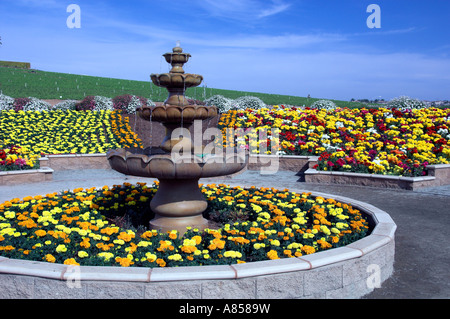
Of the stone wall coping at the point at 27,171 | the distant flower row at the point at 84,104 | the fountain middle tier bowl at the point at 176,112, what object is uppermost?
the distant flower row at the point at 84,104

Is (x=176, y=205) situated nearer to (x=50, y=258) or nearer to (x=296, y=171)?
(x=50, y=258)

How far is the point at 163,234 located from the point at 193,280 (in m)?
1.62

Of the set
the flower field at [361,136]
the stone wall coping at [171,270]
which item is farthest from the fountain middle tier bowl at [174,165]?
the flower field at [361,136]

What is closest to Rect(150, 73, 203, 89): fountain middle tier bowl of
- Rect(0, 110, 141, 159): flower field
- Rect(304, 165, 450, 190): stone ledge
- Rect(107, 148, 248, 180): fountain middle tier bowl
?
Rect(107, 148, 248, 180): fountain middle tier bowl

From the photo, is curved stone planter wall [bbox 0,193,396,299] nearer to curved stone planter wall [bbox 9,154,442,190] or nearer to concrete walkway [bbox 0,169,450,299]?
concrete walkway [bbox 0,169,450,299]

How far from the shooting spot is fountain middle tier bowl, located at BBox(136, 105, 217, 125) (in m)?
5.30

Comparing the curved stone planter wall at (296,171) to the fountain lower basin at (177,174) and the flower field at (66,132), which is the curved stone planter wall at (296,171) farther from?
the fountain lower basin at (177,174)

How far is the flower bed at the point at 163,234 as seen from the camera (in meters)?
4.42

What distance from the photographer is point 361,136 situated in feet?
42.0

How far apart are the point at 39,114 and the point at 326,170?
13778 millimetres

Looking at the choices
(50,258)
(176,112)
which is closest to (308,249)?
(176,112)

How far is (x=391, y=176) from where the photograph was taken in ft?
30.3

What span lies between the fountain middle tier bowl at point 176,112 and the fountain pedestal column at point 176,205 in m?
0.88

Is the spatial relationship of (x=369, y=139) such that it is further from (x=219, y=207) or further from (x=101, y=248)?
(x=101, y=248)
